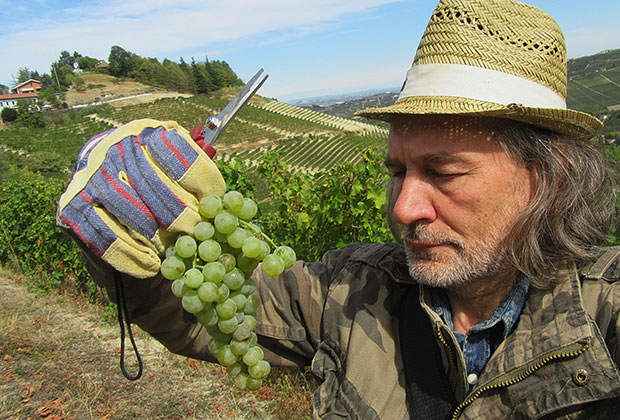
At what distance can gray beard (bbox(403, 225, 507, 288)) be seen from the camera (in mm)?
1485

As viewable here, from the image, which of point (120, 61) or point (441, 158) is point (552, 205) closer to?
point (441, 158)

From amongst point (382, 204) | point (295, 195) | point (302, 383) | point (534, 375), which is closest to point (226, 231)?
point (534, 375)

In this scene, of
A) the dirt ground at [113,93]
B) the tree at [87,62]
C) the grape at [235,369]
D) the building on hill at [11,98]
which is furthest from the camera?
the tree at [87,62]

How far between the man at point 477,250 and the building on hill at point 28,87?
123580 millimetres

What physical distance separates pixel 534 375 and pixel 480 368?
11.7 inches

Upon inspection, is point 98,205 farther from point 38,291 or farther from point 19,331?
point 38,291

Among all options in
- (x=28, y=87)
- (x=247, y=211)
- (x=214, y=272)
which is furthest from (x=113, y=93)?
(x=214, y=272)

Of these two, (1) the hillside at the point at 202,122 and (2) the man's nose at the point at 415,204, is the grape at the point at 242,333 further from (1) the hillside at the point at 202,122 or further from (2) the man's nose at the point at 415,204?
(1) the hillside at the point at 202,122

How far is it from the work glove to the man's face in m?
0.75

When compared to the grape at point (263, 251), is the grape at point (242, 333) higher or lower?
lower

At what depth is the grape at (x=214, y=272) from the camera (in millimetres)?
1317

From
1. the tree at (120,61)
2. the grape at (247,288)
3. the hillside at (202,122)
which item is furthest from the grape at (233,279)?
the tree at (120,61)

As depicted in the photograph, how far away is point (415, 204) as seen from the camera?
1493 mm

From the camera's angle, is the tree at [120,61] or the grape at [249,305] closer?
the grape at [249,305]
